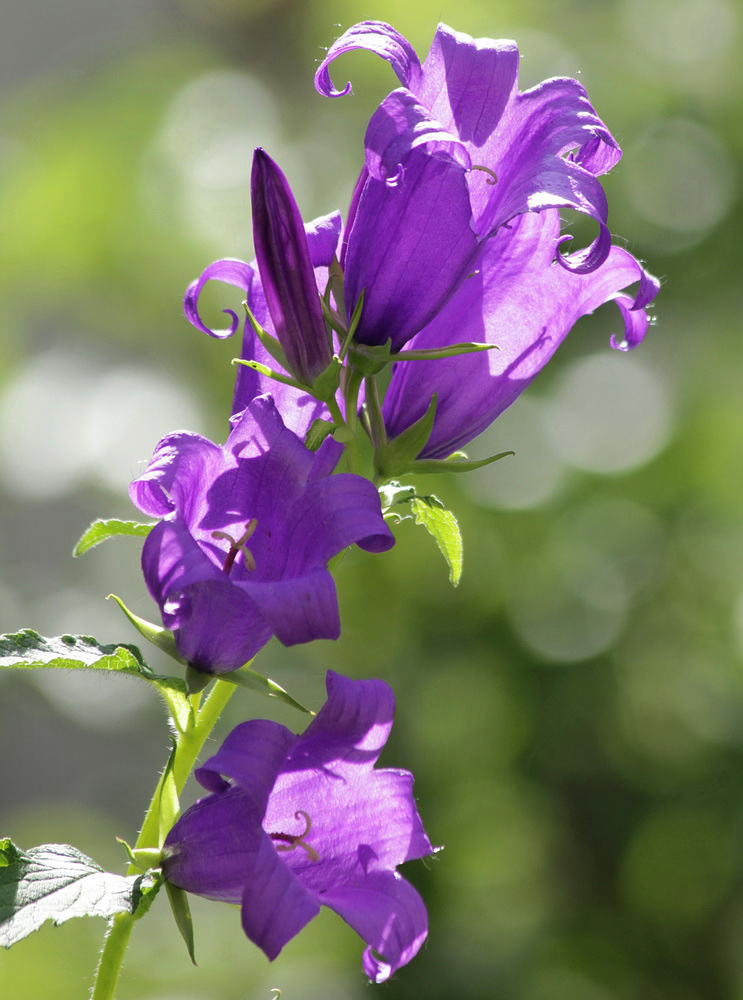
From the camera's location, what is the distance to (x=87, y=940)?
2387 mm

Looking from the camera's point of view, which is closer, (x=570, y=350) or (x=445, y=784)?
(x=445, y=784)

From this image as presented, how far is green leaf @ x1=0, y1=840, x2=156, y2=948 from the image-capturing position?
0.65 meters

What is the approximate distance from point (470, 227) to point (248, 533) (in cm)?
26

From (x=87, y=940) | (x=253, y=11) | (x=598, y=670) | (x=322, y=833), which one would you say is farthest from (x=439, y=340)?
(x=253, y=11)

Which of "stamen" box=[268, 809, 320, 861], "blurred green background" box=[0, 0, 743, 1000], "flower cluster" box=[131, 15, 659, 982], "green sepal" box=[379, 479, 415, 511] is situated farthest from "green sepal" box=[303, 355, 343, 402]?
"blurred green background" box=[0, 0, 743, 1000]

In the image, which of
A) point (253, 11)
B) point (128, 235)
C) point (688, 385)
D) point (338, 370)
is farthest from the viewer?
point (253, 11)

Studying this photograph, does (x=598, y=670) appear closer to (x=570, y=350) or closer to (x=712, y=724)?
(x=712, y=724)

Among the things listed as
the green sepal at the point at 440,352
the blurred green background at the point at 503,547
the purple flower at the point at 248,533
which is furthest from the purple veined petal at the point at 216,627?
the blurred green background at the point at 503,547

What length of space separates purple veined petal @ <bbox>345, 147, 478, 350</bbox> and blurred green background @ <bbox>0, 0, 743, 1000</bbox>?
1655mm

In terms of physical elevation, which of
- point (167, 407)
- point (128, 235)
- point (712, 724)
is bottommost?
point (712, 724)

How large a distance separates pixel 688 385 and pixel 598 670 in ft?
2.40

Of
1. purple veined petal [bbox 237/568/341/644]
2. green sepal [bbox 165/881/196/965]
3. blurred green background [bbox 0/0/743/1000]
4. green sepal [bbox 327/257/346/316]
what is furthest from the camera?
blurred green background [bbox 0/0/743/1000]

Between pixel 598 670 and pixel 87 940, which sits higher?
pixel 598 670

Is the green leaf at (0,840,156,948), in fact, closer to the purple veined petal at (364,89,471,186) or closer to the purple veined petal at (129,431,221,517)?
the purple veined petal at (129,431,221,517)
